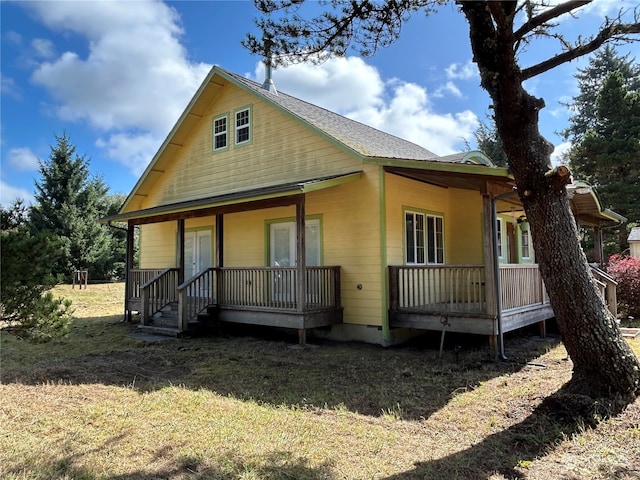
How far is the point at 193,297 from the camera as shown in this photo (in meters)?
11.3

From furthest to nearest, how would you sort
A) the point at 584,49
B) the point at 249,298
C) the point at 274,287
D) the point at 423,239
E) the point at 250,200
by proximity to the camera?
the point at 423,239, the point at 274,287, the point at 249,298, the point at 250,200, the point at 584,49

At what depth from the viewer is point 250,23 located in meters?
6.35

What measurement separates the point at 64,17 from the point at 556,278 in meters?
8.03

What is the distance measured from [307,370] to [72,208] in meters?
25.8

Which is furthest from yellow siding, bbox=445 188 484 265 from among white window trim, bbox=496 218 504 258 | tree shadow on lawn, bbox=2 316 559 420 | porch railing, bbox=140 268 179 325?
porch railing, bbox=140 268 179 325

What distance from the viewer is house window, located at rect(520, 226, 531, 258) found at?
14.9 meters

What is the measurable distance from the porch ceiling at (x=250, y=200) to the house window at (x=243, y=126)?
2533 millimetres

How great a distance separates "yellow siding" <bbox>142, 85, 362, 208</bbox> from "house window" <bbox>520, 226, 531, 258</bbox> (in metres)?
7.85

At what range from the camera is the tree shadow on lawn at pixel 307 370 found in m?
5.91

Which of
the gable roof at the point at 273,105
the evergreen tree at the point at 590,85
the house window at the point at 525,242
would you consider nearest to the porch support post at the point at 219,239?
the gable roof at the point at 273,105

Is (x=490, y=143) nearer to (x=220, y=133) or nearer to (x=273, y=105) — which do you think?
(x=220, y=133)

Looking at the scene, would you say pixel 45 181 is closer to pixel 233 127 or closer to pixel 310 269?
pixel 233 127

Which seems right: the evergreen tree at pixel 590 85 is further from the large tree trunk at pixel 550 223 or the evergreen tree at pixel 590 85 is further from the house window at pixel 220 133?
the large tree trunk at pixel 550 223

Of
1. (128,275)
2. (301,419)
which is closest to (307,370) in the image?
(301,419)
